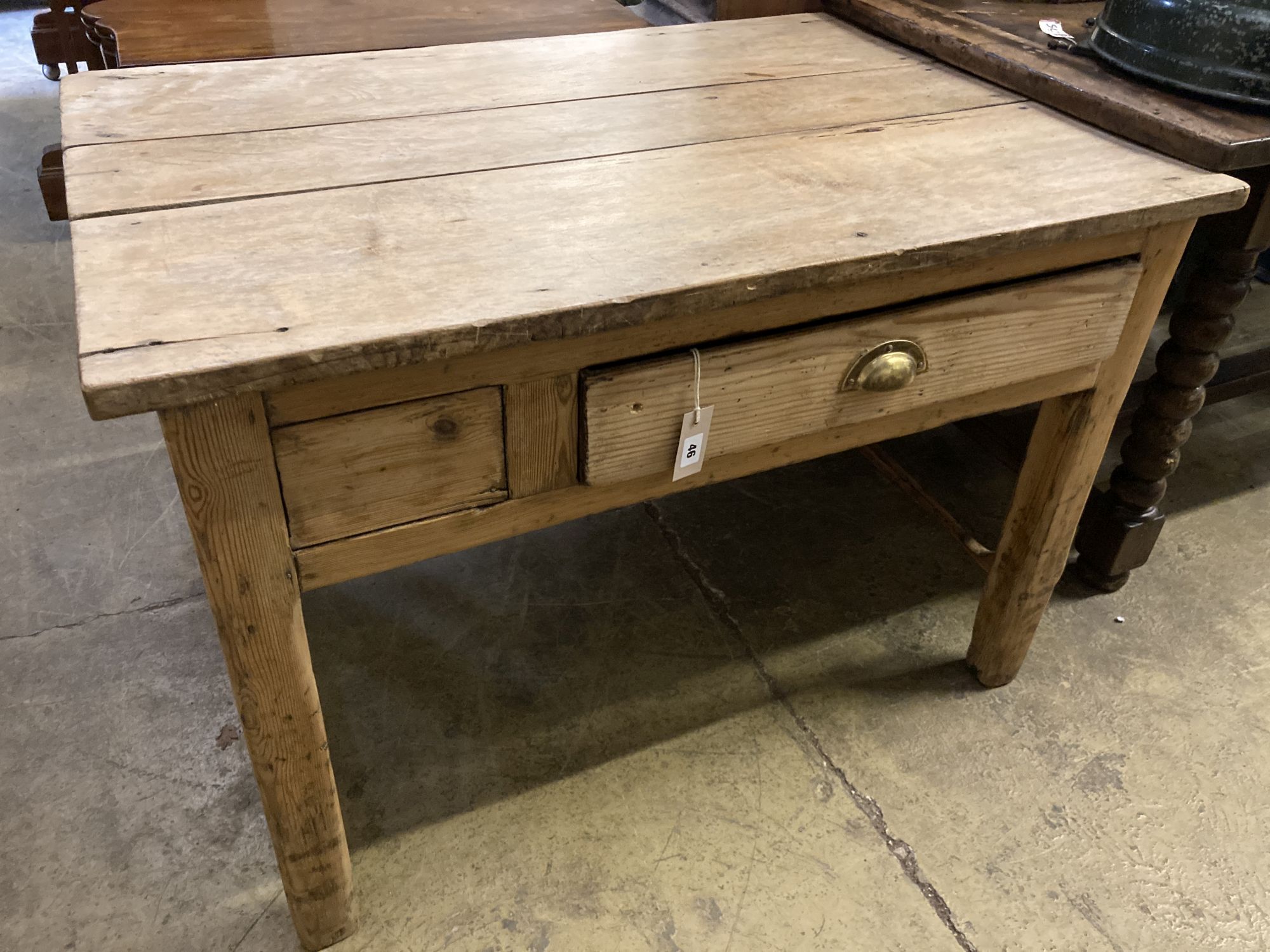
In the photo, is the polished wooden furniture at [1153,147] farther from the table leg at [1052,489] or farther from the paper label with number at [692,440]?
the paper label with number at [692,440]

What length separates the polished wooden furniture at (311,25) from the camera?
1.62 metres

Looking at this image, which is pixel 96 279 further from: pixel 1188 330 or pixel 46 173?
pixel 46 173

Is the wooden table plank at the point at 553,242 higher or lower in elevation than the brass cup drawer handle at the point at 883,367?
higher

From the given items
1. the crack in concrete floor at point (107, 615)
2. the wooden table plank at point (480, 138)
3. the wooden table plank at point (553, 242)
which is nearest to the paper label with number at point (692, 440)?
the wooden table plank at point (553, 242)

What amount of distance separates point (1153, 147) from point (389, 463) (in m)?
0.91

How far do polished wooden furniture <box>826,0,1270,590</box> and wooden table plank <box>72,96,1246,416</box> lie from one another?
0.06 meters

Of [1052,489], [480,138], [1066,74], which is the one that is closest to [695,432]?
[480,138]

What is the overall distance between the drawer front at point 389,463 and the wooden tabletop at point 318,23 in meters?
1.01

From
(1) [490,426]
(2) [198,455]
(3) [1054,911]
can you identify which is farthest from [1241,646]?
(2) [198,455]

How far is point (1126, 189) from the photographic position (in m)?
1.03

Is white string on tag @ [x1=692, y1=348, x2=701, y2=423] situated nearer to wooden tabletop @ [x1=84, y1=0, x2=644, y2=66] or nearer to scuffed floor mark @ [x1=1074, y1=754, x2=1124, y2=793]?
scuffed floor mark @ [x1=1074, y1=754, x2=1124, y2=793]

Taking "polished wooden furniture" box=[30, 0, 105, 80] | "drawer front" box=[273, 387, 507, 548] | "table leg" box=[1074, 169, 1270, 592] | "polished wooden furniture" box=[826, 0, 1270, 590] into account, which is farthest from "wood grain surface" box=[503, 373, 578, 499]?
"polished wooden furniture" box=[30, 0, 105, 80]

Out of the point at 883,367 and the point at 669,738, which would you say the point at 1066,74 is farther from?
the point at 669,738

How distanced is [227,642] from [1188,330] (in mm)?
1311
